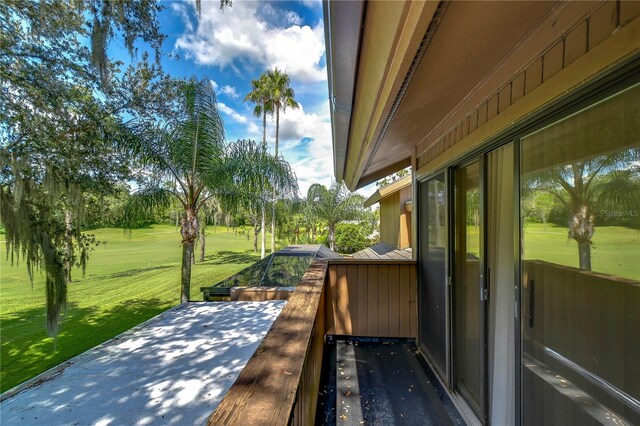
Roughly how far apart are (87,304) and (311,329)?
9370 millimetres

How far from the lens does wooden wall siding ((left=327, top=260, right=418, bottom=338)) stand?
370 cm

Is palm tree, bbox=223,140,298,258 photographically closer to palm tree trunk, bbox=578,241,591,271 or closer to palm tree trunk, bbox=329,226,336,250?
palm tree trunk, bbox=578,241,591,271

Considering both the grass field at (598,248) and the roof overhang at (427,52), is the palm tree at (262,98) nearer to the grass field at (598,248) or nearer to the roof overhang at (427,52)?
the roof overhang at (427,52)

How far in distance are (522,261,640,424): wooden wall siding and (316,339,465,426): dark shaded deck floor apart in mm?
1121

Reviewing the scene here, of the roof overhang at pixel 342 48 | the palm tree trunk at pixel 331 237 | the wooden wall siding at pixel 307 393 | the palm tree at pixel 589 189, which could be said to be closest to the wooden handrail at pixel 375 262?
the wooden wall siding at pixel 307 393

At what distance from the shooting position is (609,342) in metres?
1.07

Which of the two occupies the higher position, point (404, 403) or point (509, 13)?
point (509, 13)

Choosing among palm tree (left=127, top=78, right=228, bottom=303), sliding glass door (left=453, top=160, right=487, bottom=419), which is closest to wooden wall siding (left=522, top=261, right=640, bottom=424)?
sliding glass door (left=453, top=160, right=487, bottom=419)

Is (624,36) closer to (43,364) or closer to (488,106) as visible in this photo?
(488,106)

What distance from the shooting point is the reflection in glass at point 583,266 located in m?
1.01

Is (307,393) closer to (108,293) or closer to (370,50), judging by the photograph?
(370,50)

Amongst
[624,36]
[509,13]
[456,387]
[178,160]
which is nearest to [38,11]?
[178,160]

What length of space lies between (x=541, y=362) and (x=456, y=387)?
136 cm

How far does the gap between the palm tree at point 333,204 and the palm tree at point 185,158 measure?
10.1 meters
